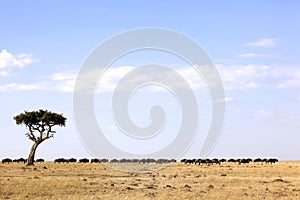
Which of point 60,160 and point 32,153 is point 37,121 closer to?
point 32,153

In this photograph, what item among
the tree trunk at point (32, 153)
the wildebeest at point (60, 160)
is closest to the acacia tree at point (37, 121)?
the tree trunk at point (32, 153)

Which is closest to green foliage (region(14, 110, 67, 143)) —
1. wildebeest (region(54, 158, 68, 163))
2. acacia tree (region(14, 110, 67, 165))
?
acacia tree (region(14, 110, 67, 165))

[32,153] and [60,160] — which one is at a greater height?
[60,160]

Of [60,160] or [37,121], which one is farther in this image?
[60,160]

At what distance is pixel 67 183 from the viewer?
36438 millimetres

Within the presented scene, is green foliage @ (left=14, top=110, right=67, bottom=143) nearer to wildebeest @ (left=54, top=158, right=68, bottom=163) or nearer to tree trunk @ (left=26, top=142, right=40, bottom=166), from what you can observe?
tree trunk @ (left=26, top=142, right=40, bottom=166)

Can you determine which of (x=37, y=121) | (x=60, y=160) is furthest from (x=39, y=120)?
(x=60, y=160)

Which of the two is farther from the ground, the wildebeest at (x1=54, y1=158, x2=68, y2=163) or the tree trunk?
the wildebeest at (x1=54, y1=158, x2=68, y2=163)

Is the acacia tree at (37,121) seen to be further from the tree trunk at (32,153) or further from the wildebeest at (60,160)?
the wildebeest at (60,160)

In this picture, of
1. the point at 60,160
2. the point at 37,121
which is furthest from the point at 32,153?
the point at 60,160

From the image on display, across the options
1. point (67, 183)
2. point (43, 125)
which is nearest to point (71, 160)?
point (43, 125)

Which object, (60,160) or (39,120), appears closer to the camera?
(39,120)

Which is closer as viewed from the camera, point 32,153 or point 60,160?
point 32,153

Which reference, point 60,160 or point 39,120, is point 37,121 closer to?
point 39,120
